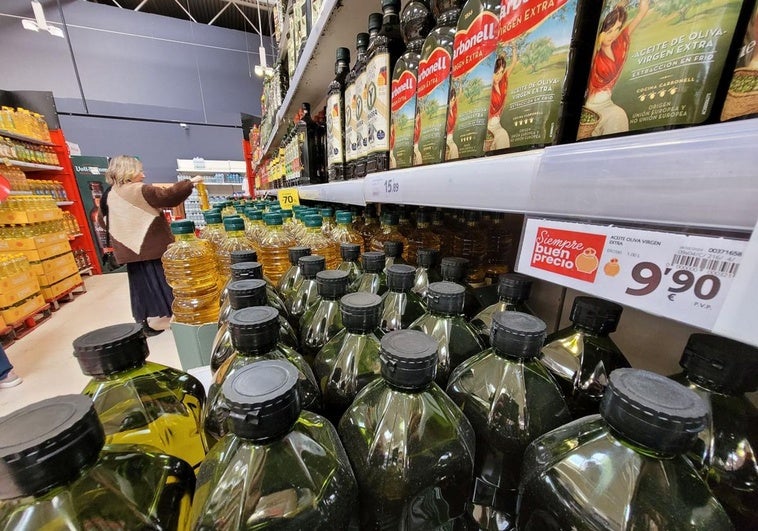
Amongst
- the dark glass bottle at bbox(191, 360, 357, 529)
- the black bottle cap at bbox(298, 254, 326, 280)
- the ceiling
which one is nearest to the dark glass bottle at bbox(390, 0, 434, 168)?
the black bottle cap at bbox(298, 254, 326, 280)

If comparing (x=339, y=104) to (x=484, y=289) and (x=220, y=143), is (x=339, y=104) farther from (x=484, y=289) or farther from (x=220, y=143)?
(x=220, y=143)

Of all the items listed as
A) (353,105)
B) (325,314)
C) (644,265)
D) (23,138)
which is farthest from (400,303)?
(23,138)

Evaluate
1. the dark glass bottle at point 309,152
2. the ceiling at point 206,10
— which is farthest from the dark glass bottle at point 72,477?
the ceiling at point 206,10

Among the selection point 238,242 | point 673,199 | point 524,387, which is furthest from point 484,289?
point 238,242

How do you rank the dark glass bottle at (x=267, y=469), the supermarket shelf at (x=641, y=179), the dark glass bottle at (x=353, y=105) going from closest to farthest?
the supermarket shelf at (x=641, y=179), the dark glass bottle at (x=267, y=469), the dark glass bottle at (x=353, y=105)

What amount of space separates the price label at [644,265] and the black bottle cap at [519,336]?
12 cm

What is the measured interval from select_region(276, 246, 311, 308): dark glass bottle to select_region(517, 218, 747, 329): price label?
2.53ft

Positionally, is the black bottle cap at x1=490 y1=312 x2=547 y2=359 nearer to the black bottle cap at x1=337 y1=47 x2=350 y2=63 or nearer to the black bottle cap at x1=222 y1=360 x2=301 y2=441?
the black bottle cap at x1=222 y1=360 x2=301 y2=441

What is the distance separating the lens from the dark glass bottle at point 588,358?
0.50 meters

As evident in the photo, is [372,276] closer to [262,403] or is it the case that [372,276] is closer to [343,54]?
Result: [262,403]

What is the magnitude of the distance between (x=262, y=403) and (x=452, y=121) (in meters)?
0.56

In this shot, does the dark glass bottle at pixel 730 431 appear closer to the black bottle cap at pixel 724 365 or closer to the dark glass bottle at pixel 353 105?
the black bottle cap at pixel 724 365

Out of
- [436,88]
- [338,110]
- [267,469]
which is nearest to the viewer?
[267,469]

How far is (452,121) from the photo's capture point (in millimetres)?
587
